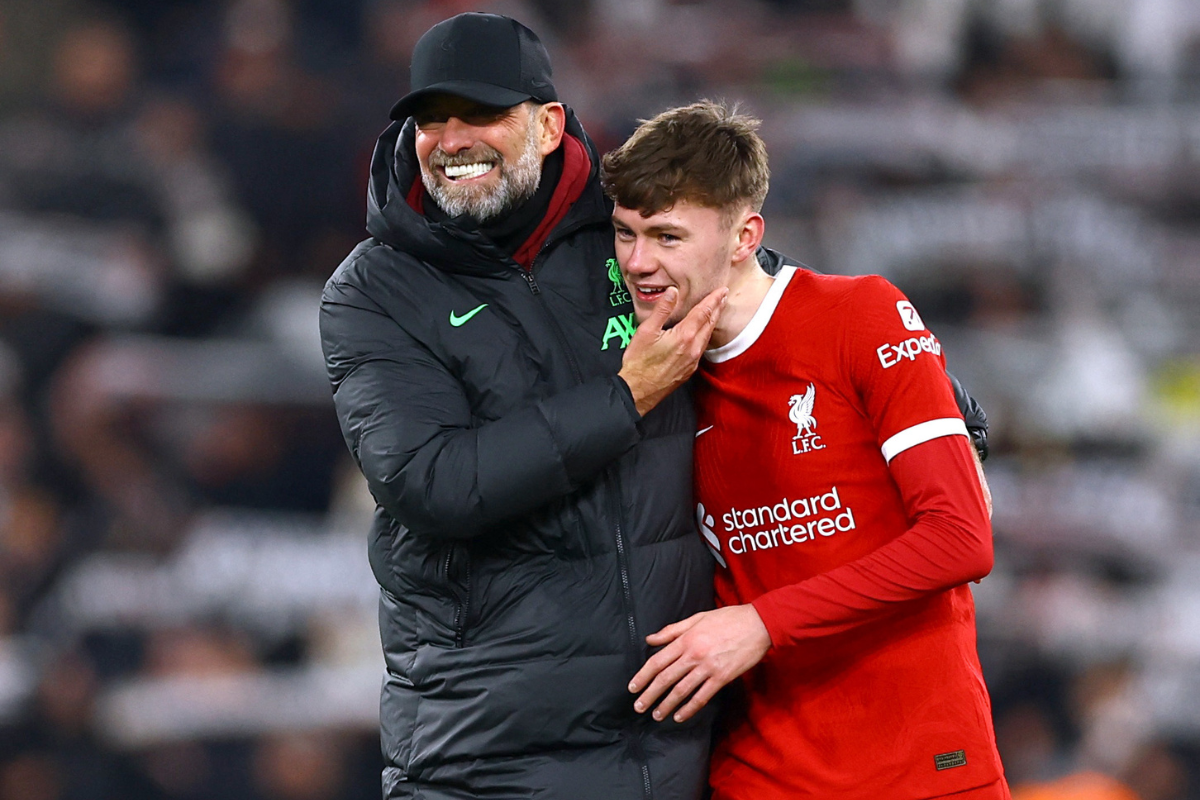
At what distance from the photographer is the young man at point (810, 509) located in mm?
2348

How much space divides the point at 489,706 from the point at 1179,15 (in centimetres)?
612

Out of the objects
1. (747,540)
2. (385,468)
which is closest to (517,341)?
(385,468)

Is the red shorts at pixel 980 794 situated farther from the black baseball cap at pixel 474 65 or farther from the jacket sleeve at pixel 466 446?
the black baseball cap at pixel 474 65

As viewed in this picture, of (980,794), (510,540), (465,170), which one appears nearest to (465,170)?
(465,170)

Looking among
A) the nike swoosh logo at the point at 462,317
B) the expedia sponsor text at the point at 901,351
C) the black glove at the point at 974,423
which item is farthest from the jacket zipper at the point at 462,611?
the black glove at the point at 974,423

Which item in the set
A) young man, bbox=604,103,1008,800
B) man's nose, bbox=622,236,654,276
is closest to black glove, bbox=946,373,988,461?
young man, bbox=604,103,1008,800

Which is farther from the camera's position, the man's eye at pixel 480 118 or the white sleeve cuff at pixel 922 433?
the man's eye at pixel 480 118

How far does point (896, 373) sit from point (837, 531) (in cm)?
30

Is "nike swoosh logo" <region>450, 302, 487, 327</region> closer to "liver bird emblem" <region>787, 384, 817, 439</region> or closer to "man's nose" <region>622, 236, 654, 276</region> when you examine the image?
"man's nose" <region>622, 236, 654, 276</region>

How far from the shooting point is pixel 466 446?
7.57 feet

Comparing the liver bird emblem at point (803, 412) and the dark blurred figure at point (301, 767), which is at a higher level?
the liver bird emblem at point (803, 412)

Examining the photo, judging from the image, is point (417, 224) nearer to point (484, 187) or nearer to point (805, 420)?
point (484, 187)

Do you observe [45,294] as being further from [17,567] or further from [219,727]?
[219,727]

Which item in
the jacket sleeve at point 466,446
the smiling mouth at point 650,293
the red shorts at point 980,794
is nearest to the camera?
the jacket sleeve at point 466,446
